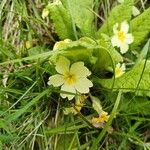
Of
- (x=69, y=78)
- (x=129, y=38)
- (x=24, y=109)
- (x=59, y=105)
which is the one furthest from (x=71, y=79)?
(x=129, y=38)

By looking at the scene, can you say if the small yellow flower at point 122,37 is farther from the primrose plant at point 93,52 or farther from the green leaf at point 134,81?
the green leaf at point 134,81

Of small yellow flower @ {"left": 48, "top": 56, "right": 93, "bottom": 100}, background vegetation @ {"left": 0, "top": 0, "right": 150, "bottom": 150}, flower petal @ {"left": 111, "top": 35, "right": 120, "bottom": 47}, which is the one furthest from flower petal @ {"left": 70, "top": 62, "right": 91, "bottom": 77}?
flower petal @ {"left": 111, "top": 35, "right": 120, "bottom": 47}

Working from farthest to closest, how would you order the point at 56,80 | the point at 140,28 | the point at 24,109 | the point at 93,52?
the point at 140,28
the point at 93,52
the point at 56,80
the point at 24,109

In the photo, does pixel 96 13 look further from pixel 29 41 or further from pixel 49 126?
pixel 49 126

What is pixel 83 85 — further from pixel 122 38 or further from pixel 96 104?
pixel 122 38

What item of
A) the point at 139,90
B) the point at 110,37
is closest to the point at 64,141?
the point at 139,90

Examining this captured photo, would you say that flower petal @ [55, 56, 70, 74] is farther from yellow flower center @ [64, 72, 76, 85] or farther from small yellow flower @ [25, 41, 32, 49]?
small yellow flower @ [25, 41, 32, 49]

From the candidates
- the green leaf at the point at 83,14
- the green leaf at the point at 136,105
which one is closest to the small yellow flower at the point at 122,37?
the green leaf at the point at 83,14
